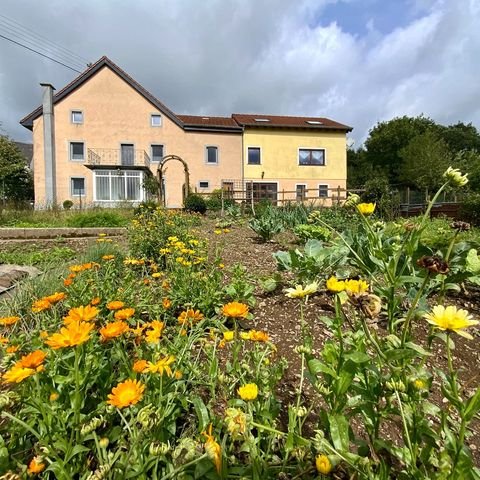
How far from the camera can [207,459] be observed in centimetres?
86

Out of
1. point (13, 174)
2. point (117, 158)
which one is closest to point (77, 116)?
point (117, 158)

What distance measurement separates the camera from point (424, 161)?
2830cm

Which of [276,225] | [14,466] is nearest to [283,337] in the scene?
[14,466]

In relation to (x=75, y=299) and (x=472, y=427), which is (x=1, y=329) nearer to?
(x=75, y=299)

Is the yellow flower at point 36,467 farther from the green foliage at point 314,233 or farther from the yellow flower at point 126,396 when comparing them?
the green foliage at point 314,233

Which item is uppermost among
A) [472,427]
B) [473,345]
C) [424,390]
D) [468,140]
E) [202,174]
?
[468,140]

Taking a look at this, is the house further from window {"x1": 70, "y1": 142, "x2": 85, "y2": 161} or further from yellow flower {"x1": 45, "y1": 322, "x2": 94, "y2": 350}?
yellow flower {"x1": 45, "y1": 322, "x2": 94, "y2": 350}

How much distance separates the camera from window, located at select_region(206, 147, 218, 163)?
23922 mm

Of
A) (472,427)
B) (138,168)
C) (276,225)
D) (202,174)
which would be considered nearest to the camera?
(472,427)

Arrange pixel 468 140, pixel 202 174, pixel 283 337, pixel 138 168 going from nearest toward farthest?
pixel 283 337 → pixel 138 168 → pixel 202 174 → pixel 468 140

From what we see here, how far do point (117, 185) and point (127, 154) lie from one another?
2.30 metres

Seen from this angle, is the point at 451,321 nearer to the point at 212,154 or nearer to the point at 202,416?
the point at 202,416

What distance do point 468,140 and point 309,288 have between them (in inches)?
2079

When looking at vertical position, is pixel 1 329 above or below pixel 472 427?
above
